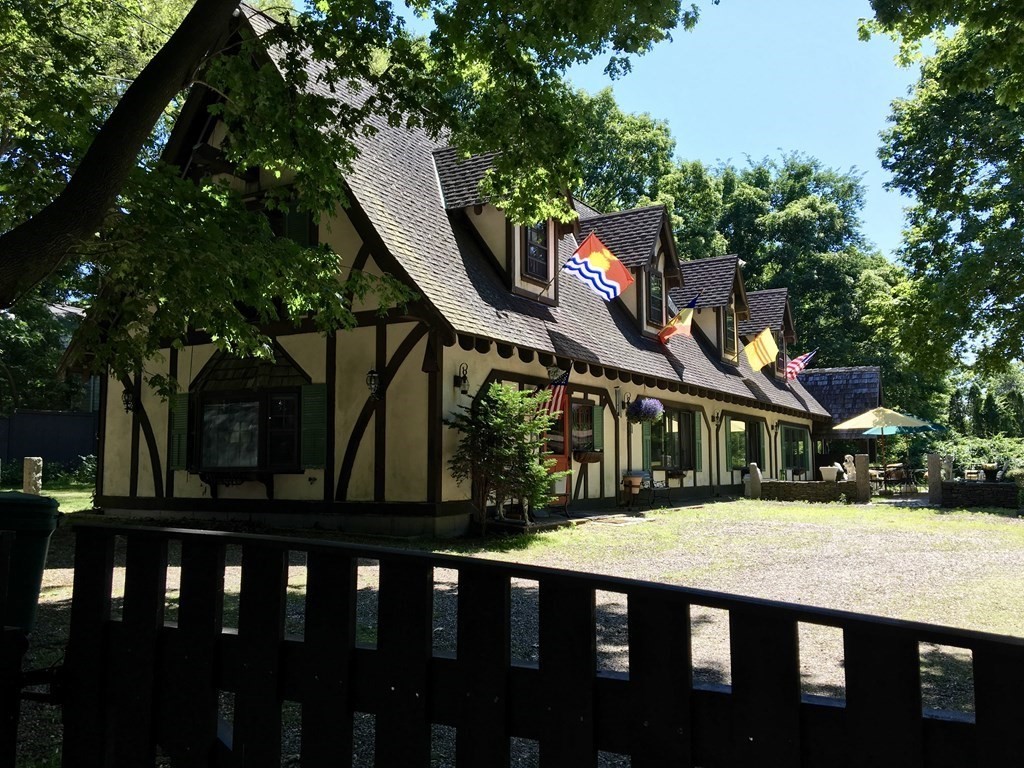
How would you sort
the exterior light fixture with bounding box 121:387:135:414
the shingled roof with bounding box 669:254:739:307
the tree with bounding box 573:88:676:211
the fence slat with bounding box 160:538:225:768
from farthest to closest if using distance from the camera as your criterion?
the tree with bounding box 573:88:676:211 → the shingled roof with bounding box 669:254:739:307 → the exterior light fixture with bounding box 121:387:135:414 → the fence slat with bounding box 160:538:225:768

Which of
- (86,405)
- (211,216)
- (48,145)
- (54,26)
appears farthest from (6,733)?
(86,405)

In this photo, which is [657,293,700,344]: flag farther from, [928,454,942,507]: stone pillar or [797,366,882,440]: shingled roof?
[797,366,882,440]: shingled roof

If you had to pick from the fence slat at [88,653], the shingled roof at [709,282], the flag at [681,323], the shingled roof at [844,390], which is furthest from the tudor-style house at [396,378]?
the shingled roof at [844,390]

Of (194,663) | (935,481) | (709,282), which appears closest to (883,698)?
(194,663)

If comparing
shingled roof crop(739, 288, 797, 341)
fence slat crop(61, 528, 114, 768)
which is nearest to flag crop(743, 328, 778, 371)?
shingled roof crop(739, 288, 797, 341)

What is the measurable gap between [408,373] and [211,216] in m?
4.78

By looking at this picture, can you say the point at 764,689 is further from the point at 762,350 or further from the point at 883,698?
the point at 762,350

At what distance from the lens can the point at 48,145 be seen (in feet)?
32.2

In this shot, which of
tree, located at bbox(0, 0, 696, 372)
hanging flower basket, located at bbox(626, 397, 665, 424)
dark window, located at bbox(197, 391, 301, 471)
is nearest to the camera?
tree, located at bbox(0, 0, 696, 372)

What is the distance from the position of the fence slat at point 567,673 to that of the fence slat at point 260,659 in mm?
825

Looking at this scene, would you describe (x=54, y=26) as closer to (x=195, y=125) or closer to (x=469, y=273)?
(x=195, y=125)

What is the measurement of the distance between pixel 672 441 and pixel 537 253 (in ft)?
23.7

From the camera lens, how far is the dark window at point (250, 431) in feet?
42.5

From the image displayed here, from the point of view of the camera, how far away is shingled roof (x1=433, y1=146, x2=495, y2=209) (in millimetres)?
14383
